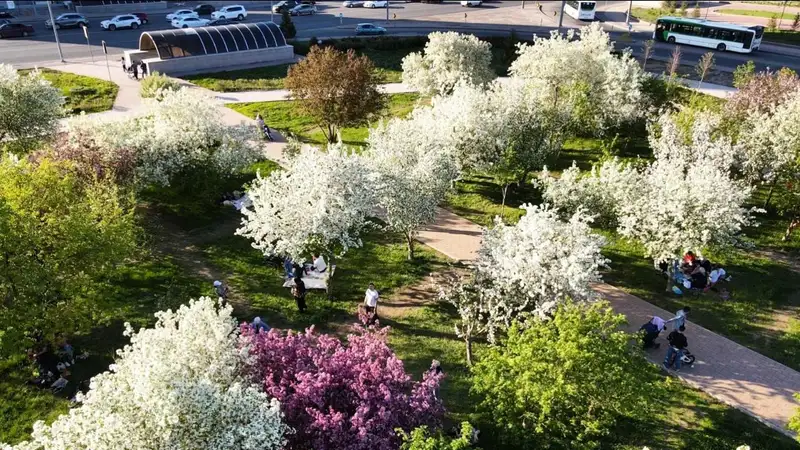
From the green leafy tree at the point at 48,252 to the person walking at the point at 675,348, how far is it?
16.7 meters

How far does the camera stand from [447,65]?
36.0 meters

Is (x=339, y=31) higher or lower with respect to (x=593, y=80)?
higher

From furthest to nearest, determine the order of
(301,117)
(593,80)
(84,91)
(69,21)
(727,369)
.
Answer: (69,21) → (84,91) → (301,117) → (593,80) → (727,369)

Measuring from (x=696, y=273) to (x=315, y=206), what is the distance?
46.1ft

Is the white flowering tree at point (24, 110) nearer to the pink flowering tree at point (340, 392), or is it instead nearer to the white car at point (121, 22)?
the pink flowering tree at point (340, 392)

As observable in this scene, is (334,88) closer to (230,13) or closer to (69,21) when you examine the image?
(230,13)

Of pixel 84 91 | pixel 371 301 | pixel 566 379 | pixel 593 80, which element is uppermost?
pixel 593 80

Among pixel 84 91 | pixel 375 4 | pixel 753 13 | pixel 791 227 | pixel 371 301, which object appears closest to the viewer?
pixel 371 301

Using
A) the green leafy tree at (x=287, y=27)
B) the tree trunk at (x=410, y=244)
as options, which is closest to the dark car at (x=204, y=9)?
the green leafy tree at (x=287, y=27)

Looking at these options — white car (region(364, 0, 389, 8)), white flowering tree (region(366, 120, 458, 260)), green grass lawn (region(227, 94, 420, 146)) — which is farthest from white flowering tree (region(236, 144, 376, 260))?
white car (region(364, 0, 389, 8))

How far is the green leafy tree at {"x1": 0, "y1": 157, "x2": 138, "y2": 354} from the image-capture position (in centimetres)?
1502

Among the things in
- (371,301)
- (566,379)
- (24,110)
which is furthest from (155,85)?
(566,379)

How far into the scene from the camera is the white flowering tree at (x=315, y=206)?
18062 mm

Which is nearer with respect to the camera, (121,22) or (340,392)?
(340,392)
